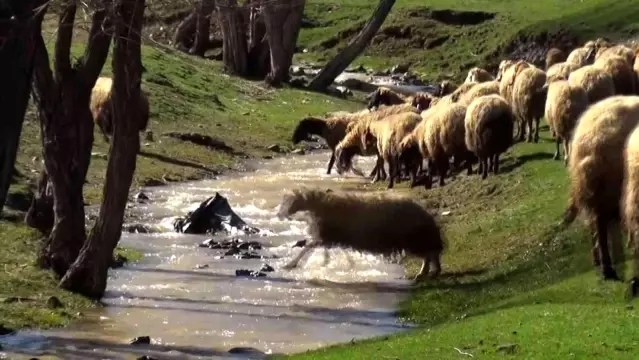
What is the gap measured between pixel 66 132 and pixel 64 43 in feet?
3.44

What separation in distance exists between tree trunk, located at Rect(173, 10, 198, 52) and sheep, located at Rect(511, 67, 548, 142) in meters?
24.5

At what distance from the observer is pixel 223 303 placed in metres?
14.9

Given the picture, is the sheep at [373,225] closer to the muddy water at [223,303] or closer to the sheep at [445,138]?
the muddy water at [223,303]

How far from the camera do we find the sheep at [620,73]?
901 inches

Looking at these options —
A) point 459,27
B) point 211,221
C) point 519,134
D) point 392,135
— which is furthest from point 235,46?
point 211,221

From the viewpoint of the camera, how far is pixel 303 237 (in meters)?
19.5

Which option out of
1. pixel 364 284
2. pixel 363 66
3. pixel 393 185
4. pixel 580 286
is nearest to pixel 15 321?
pixel 364 284

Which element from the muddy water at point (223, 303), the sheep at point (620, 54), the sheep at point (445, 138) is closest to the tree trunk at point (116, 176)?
the muddy water at point (223, 303)

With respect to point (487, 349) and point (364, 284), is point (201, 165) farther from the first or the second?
point (487, 349)

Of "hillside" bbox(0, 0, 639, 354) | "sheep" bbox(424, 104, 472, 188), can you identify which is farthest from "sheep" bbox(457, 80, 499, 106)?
"hillside" bbox(0, 0, 639, 354)

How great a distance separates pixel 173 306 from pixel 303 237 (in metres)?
5.00

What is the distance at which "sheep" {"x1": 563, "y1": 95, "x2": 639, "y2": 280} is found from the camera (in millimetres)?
12227

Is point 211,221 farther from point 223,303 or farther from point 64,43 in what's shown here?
point 64,43

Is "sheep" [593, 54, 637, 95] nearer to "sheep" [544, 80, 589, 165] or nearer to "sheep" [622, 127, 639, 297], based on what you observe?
"sheep" [544, 80, 589, 165]
